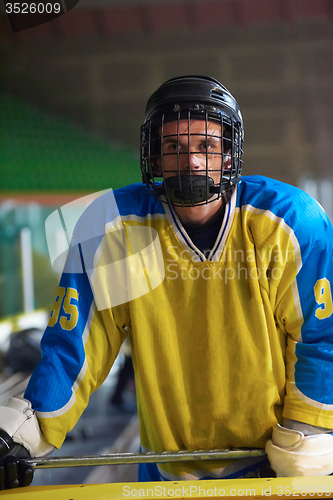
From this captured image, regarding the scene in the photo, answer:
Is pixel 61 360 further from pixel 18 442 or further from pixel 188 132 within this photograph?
pixel 188 132

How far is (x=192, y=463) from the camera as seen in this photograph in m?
1.04

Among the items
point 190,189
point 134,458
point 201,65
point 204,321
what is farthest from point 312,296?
point 201,65

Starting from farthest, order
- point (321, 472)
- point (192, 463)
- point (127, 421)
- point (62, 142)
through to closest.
Answer: point (127, 421)
point (62, 142)
point (192, 463)
point (321, 472)

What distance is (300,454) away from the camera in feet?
2.90

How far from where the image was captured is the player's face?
0.92 meters

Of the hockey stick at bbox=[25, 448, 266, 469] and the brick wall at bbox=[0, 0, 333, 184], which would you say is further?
the brick wall at bbox=[0, 0, 333, 184]

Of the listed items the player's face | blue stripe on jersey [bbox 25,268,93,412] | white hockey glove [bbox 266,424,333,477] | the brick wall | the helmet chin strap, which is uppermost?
the brick wall

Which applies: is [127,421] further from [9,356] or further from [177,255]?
[177,255]

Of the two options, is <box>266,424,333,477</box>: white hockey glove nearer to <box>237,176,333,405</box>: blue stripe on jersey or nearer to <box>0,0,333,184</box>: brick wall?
<box>237,176,333,405</box>: blue stripe on jersey

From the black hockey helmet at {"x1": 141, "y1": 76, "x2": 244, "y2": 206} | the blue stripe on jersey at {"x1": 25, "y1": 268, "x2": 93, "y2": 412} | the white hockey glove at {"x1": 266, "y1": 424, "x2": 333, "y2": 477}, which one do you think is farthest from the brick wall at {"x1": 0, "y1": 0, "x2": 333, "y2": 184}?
the white hockey glove at {"x1": 266, "y1": 424, "x2": 333, "y2": 477}

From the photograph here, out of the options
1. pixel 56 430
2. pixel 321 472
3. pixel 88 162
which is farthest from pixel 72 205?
pixel 321 472

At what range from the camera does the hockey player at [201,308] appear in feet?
3.02

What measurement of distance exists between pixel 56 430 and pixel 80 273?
35 centimetres

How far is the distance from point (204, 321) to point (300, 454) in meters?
0.33
